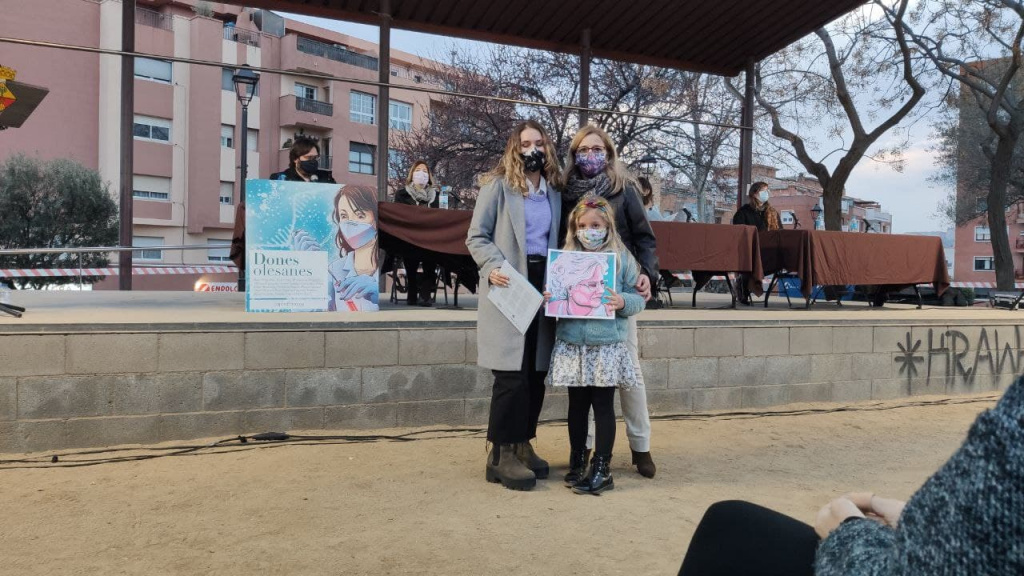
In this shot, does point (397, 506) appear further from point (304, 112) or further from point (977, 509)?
point (304, 112)

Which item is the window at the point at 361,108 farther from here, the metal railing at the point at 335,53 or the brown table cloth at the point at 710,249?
the brown table cloth at the point at 710,249

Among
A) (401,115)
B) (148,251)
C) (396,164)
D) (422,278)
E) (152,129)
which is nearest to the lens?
(422,278)

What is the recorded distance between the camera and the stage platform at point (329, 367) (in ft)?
15.4

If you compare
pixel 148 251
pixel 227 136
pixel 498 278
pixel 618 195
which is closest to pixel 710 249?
pixel 618 195

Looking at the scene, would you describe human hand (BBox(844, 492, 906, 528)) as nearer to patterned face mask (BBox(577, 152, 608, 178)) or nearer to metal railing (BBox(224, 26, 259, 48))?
patterned face mask (BBox(577, 152, 608, 178))

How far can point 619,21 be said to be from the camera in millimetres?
10094

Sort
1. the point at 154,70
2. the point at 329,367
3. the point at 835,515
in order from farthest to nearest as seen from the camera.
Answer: the point at 154,70 < the point at 329,367 < the point at 835,515

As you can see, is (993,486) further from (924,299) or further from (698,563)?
(924,299)

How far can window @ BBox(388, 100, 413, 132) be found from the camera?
144 feet

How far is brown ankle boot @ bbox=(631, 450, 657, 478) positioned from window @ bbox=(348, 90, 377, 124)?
42.3 metres

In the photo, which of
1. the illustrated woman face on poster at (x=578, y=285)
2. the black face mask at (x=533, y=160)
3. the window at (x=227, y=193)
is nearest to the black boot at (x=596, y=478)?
the illustrated woman face on poster at (x=578, y=285)

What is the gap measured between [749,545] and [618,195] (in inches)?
120

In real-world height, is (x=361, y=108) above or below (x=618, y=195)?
above

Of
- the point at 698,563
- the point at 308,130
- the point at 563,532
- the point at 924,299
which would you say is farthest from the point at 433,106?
the point at 698,563
